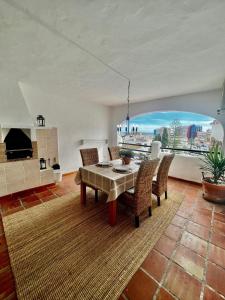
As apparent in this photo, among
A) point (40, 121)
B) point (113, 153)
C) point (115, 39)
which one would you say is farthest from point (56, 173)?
point (115, 39)

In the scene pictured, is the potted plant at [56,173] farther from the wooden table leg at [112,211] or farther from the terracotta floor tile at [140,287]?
the terracotta floor tile at [140,287]

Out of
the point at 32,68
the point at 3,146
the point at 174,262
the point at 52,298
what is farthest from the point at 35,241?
the point at 32,68

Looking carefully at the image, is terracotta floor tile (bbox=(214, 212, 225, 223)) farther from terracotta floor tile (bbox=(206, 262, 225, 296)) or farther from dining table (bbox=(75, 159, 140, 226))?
dining table (bbox=(75, 159, 140, 226))

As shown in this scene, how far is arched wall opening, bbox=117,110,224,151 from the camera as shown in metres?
3.53

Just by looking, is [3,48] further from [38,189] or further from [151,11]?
[38,189]

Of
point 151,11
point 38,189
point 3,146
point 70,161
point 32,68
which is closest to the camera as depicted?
point 151,11

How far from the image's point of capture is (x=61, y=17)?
3.97 feet

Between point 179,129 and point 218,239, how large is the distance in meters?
2.96

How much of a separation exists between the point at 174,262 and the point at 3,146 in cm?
345

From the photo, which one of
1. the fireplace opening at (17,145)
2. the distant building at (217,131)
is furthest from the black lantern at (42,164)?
the distant building at (217,131)

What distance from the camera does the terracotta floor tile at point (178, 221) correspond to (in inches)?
84.0

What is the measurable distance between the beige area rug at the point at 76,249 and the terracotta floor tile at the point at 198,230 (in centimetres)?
31

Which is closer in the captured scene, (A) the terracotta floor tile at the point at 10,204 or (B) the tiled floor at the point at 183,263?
(B) the tiled floor at the point at 183,263

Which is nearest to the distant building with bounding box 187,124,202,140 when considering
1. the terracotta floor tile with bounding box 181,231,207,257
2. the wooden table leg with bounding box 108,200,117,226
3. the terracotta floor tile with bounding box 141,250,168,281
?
the terracotta floor tile with bounding box 181,231,207,257
